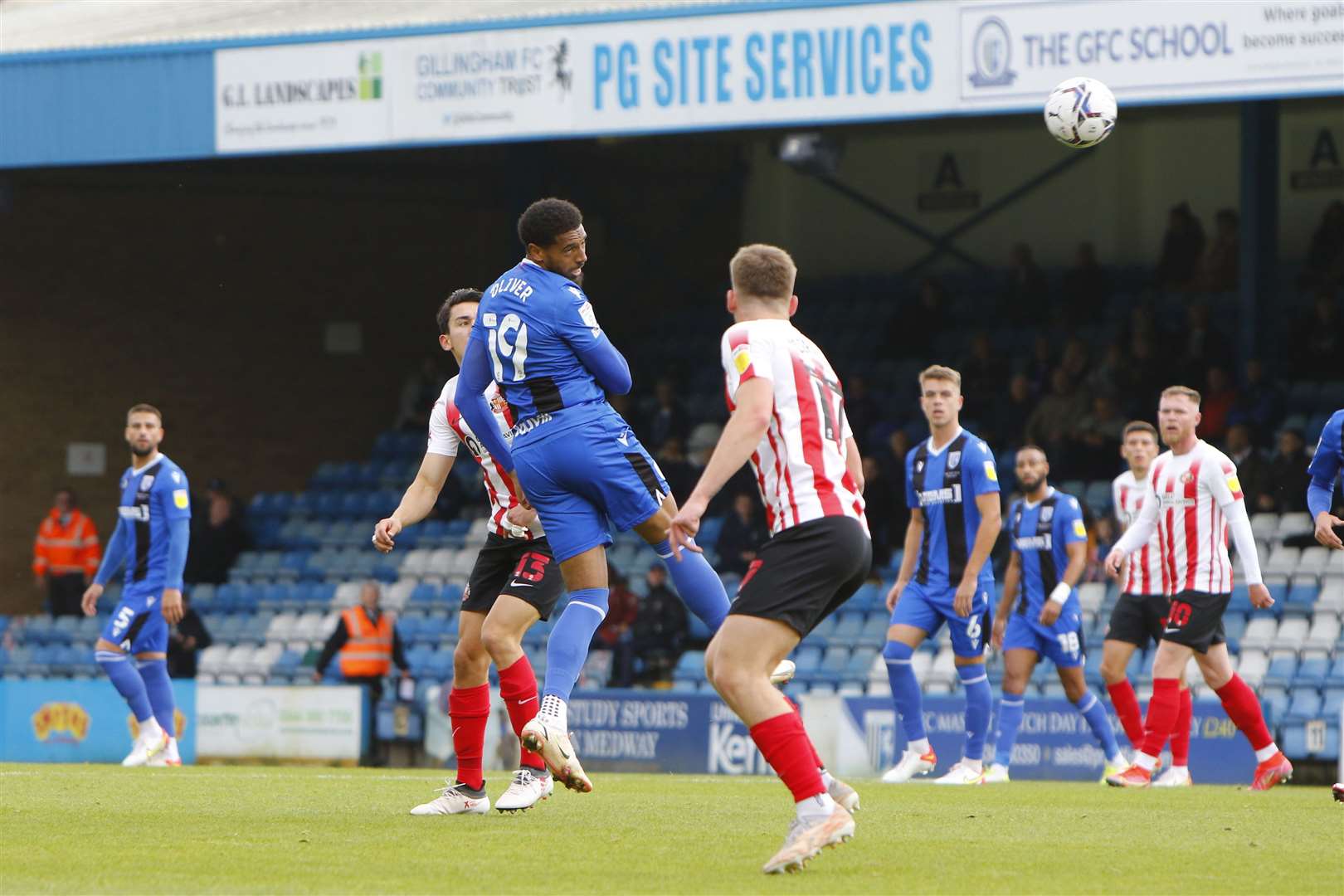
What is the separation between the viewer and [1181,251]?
904 inches

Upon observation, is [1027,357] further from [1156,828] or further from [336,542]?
[1156,828]

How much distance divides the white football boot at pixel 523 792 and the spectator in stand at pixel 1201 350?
12658mm

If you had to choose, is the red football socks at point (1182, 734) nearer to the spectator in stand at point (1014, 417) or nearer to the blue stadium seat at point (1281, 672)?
the blue stadium seat at point (1281, 672)

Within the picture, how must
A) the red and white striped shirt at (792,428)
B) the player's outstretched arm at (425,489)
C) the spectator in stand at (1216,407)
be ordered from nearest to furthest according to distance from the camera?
the red and white striped shirt at (792,428)
the player's outstretched arm at (425,489)
the spectator in stand at (1216,407)

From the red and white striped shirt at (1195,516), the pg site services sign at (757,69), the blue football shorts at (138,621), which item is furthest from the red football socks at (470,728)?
the pg site services sign at (757,69)

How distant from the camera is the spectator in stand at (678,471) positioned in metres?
20.4

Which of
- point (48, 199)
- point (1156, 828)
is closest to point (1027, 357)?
point (48, 199)

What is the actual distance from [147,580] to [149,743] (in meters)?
1.17

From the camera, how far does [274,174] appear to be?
26438 mm

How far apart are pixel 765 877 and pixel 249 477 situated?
20.9 meters

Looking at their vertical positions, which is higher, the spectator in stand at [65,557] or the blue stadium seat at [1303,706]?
the spectator in stand at [65,557]

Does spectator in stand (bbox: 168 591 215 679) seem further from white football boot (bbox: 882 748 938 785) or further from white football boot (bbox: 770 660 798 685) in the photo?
white football boot (bbox: 770 660 798 685)

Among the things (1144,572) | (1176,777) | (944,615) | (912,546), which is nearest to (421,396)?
(912,546)

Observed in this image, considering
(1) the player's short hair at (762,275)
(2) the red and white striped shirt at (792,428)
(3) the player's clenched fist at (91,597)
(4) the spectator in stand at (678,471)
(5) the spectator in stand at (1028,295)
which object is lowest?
(3) the player's clenched fist at (91,597)
